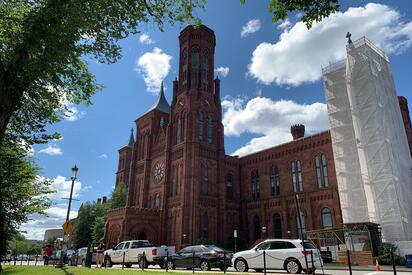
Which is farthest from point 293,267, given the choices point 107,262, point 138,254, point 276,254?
point 107,262

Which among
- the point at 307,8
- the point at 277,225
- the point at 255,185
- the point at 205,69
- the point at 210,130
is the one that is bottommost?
the point at 277,225

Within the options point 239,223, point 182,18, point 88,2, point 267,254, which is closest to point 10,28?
point 88,2

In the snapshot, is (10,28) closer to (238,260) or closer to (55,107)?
(55,107)

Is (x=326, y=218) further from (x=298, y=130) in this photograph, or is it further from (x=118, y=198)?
(x=118, y=198)

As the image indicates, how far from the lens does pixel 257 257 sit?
16656 millimetres

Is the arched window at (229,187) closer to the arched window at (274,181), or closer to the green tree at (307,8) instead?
the arched window at (274,181)

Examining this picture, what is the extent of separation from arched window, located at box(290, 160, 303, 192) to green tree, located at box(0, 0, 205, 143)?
1125 inches

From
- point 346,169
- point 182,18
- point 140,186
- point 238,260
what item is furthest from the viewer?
point 140,186

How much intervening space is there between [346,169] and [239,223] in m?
15.8

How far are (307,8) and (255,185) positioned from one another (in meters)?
36.6

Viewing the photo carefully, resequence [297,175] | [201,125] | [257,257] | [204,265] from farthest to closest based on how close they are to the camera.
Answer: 1. [201,125]
2. [297,175]
3. [204,265]
4. [257,257]

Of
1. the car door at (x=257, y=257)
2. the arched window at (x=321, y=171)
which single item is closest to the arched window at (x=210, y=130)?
the arched window at (x=321, y=171)

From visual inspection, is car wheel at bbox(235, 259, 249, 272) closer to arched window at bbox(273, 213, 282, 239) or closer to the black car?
the black car

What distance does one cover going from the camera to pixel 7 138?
1620 centimetres
